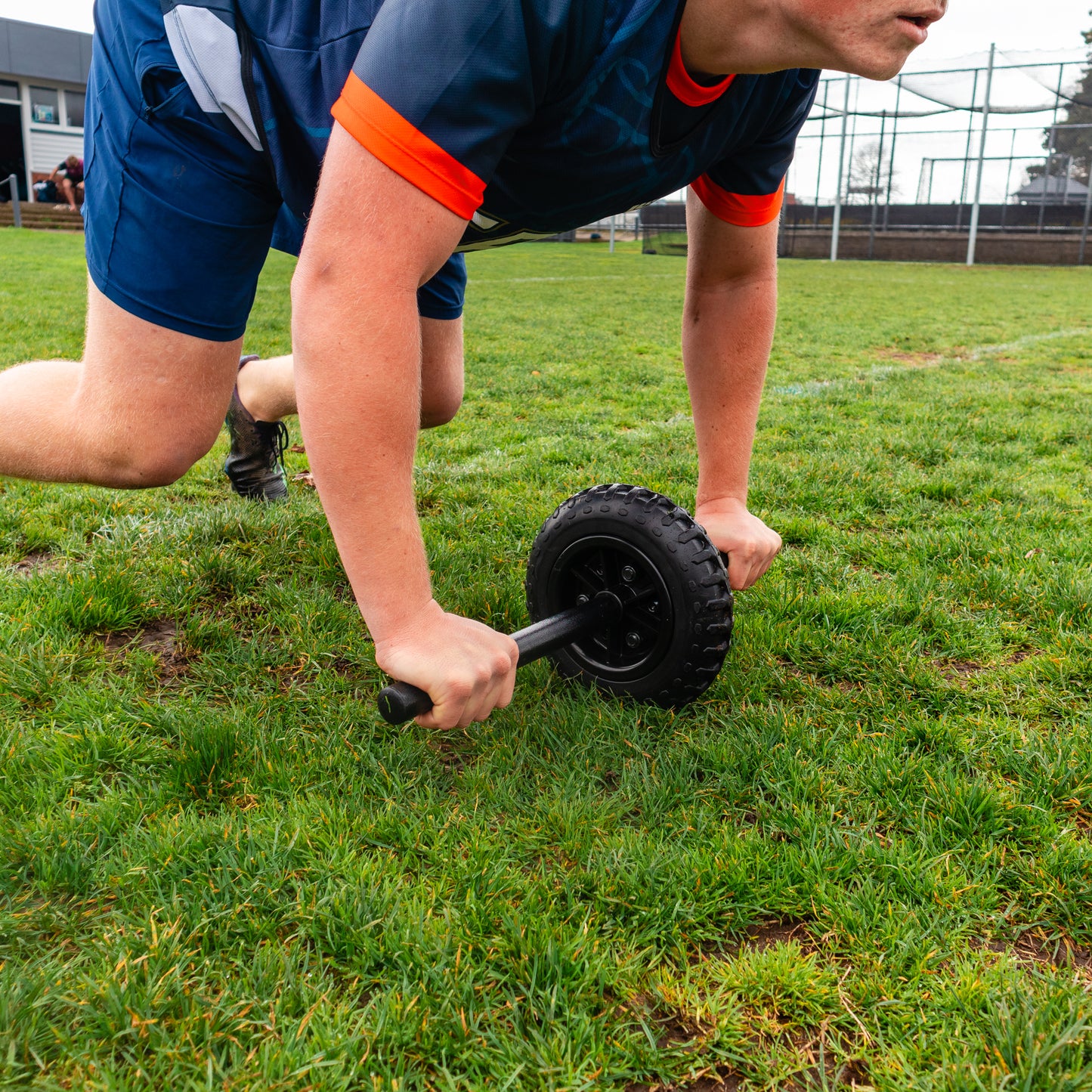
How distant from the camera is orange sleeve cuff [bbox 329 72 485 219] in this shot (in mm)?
1262

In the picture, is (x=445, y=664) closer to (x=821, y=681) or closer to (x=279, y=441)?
(x=821, y=681)

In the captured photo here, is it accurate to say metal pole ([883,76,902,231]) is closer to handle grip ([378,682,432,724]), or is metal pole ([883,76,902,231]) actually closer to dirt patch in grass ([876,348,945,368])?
dirt patch in grass ([876,348,945,368])

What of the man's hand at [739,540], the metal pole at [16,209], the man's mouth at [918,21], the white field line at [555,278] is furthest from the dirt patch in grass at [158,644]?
the metal pole at [16,209]

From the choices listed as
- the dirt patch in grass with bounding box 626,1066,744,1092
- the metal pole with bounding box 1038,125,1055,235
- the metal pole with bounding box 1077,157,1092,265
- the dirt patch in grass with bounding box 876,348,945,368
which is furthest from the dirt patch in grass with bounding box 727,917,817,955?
the metal pole with bounding box 1038,125,1055,235

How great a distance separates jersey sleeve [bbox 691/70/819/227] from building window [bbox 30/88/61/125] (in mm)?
39635

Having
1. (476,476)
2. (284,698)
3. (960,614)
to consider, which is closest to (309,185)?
(284,698)

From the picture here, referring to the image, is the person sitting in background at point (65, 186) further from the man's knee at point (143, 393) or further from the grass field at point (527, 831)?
the man's knee at point (143, 393)

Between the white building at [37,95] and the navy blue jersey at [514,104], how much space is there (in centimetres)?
3760

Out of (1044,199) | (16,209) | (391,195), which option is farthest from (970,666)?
(1044,199)

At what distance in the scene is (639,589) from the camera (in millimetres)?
2154

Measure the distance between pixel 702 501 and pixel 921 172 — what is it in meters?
33.1

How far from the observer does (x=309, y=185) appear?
186 centimetres

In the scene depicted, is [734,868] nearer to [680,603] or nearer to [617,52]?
[680,603]

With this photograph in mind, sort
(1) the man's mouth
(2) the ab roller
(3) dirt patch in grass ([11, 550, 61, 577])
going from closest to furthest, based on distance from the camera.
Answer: (1) the man's mouth < (2) the ab roller < (3) dirt patch in grass ([11, 550, 61, 577])
